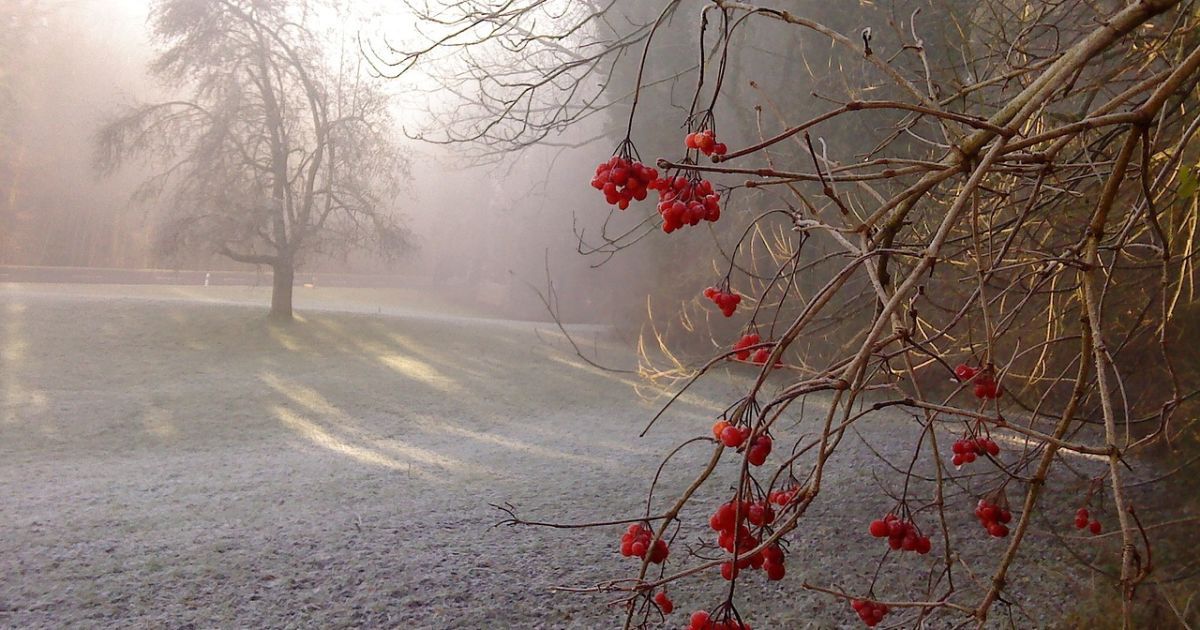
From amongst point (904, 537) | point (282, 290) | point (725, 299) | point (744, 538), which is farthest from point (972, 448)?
point (282, 290)

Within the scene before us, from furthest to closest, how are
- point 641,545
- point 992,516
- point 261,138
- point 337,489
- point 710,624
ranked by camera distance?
1. point 261,138
2. point 337,489
3. point 992,516
4. point 641,545
5. point 710,624

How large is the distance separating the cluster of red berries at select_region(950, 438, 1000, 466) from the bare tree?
10.1 meters

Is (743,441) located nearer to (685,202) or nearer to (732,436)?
(732,436)

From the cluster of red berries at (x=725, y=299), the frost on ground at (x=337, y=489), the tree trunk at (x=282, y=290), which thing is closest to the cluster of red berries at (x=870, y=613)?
the cluster of red berries at (x=725, y=299)

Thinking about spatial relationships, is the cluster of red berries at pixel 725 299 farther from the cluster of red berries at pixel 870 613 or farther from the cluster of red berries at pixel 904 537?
the cluster of red berries at pixel 870 613

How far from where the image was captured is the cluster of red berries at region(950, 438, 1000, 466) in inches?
60.9

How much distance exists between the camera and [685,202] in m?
1.25

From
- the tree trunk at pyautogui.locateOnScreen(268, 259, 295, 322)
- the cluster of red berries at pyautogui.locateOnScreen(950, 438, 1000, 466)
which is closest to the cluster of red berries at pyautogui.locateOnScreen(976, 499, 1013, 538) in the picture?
the cluster of red berries at pyautogui.locateOnScreen(950, 438, 1000, 466)

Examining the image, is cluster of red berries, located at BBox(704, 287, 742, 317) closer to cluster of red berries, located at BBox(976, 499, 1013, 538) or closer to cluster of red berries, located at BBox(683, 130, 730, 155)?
cluster of red berries, located at BBox(683, 130, 730, 155)

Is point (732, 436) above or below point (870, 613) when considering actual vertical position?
above

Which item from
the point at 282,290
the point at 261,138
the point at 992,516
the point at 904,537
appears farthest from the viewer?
the point at 282,290

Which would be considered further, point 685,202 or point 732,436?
point 685,202

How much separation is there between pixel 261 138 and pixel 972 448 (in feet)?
35.3

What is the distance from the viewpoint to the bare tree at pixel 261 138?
33.9 feet
